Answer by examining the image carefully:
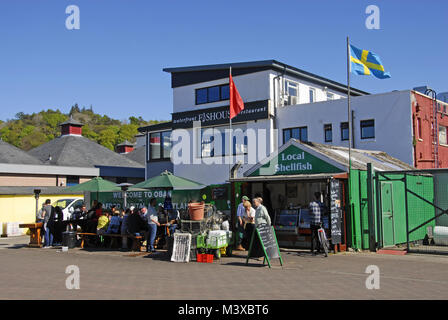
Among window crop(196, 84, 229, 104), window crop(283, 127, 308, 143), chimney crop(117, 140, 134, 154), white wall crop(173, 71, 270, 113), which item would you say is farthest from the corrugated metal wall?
chimney crop(117, 140, 134, 154)

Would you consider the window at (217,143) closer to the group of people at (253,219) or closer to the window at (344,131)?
the window at (344,131)

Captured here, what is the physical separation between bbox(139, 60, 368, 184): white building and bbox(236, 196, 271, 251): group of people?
12.9 metres

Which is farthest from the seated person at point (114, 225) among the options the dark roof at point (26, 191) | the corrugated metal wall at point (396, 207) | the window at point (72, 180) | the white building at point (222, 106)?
the window at point (72, 180)

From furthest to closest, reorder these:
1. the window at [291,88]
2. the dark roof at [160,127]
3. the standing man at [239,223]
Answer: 1. the dark roof at [160,127]
2. the window at [291,88]
3. the standing man at [239,223]

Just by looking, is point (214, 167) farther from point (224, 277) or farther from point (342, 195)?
point (224, 277)

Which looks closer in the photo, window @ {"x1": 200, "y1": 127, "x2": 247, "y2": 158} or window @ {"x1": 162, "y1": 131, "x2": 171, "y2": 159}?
window @ {"x1": 200, "y1": 127, "x2": 247, "y2": 158}

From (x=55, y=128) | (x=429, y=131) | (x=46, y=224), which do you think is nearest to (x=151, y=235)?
(x=46, y=224)

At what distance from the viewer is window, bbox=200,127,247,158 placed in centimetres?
2880

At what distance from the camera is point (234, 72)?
1153 inches

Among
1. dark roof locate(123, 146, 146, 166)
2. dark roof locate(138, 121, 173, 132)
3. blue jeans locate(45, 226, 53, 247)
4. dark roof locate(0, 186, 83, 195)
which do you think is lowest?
blue jeans locate(45, 226, 53, 247)

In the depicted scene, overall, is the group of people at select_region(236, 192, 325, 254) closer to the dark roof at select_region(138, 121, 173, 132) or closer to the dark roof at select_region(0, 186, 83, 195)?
the dark roof at select_region(0, 186, 83, 195)

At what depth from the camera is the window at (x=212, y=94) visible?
98.1ft

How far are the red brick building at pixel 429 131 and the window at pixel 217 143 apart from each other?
9725 millimetres
